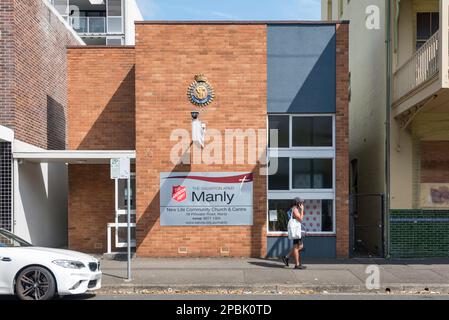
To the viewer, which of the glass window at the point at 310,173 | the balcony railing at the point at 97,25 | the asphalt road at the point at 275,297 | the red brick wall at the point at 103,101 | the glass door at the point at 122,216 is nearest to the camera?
the asphalt road at the point at 275,297

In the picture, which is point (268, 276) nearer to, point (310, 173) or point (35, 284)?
point (310, 173)

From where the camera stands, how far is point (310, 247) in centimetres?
1416

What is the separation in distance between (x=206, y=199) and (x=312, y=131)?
3324 mm

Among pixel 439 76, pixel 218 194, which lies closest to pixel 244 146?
pixel 218 194

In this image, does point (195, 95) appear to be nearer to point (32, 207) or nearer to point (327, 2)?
point (32, 207)

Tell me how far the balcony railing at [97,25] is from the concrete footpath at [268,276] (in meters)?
25.2

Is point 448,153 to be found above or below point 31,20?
below

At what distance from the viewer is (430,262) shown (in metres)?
13.4

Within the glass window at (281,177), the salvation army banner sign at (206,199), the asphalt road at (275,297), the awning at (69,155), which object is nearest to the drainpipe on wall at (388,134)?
the glass window at (281,177)

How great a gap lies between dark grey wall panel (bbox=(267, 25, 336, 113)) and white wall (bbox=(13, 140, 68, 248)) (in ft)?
21.6

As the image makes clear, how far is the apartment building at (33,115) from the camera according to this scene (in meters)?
13.3

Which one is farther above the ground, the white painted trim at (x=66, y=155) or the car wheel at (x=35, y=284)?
the white painted trim at (x=66, y=155)

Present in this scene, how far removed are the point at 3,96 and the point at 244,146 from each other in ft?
20.0

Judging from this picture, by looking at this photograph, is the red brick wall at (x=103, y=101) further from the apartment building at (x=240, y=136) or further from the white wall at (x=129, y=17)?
the white wall at (x=129, y=17)
